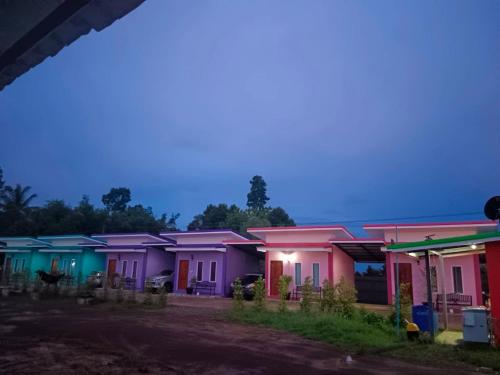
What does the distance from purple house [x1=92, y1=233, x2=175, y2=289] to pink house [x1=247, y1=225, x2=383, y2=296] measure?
29.4ft

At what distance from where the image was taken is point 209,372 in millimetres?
6785

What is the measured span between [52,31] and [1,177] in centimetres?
6420

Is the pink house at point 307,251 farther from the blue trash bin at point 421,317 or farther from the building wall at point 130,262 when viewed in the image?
the building wall at point 130,262

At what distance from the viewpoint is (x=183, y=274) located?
2756 centimetres

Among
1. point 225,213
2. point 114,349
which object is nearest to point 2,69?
point 114,349

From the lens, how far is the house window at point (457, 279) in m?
18.4

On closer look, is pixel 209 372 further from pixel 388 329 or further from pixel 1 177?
pixel 1 177

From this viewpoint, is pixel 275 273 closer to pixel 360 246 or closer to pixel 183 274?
pixel 360 246

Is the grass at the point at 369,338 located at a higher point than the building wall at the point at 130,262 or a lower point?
lower

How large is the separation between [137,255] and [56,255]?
36.4 feet

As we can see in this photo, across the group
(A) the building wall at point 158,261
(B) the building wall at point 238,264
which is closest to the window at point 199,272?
(B) the building wall at point 238,264

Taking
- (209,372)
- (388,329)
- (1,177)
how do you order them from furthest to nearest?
(1,177) < (388,329) < (209,372)

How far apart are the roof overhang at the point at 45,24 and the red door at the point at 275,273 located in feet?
73.3

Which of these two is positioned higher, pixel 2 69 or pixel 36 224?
pixel 36 224
